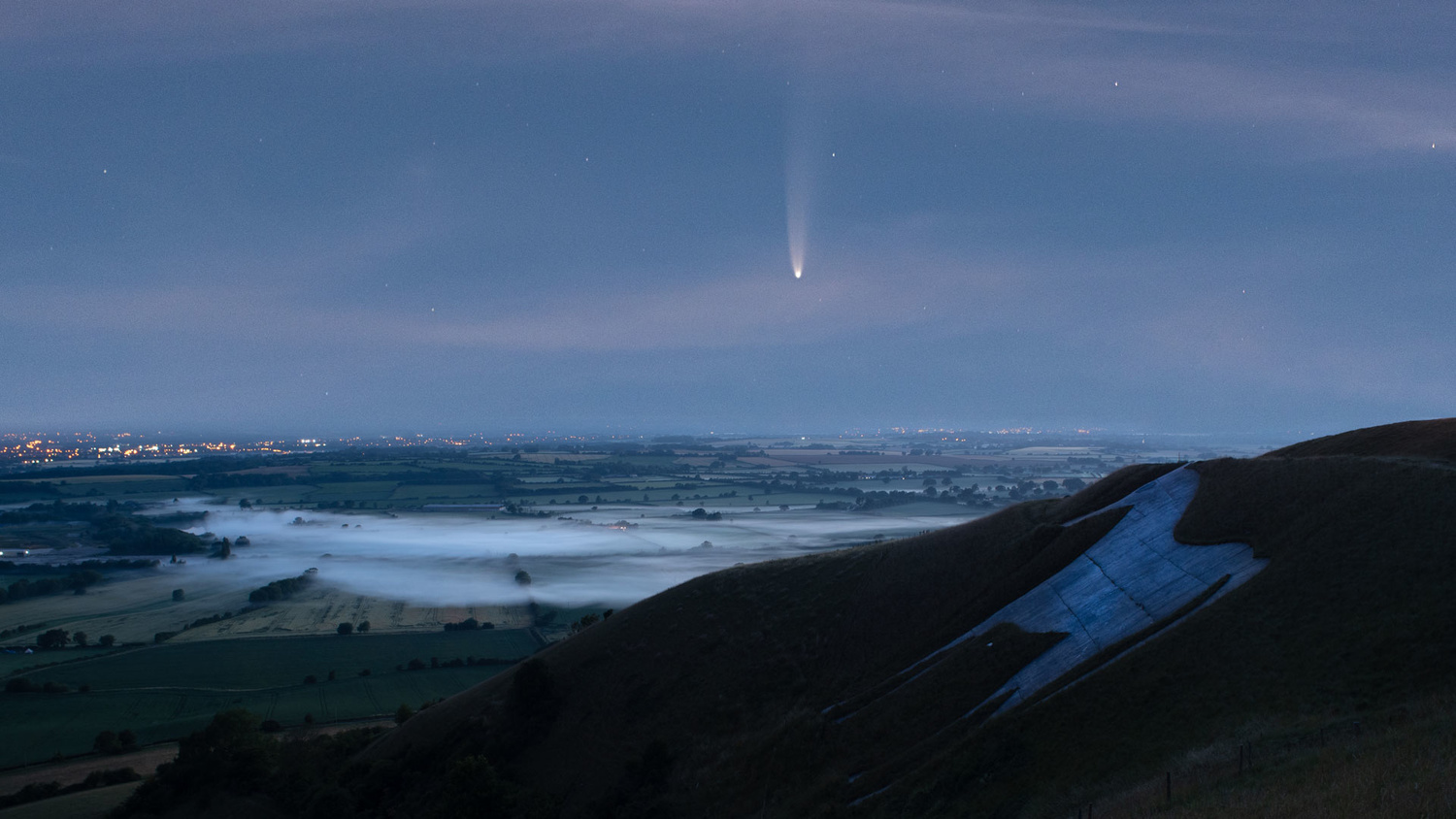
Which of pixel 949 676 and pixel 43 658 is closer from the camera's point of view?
pixel 949 676

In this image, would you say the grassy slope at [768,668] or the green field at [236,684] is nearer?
the grassy slope at [768,668]

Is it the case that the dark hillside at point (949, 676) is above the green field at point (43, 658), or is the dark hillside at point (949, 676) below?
above

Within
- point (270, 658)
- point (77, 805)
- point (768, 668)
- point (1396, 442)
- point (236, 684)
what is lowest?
point (236, 684)

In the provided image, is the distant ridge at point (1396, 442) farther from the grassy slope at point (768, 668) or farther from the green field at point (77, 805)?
the green field at point (77, 805)

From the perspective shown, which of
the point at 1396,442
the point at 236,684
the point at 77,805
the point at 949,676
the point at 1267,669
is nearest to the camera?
the point at 1267,669

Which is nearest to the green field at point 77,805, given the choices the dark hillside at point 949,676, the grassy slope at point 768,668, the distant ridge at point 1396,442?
the dark hillside at point 949,676

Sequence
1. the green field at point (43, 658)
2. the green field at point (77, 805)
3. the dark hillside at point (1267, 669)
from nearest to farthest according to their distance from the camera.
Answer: the dark hillside at point (1267, 669), the green field at point (77, 805), the green field at point (43, 658)

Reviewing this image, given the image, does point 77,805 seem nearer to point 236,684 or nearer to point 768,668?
point 236,684

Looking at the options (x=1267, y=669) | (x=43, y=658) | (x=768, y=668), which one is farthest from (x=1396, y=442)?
(x=43, y=658)
